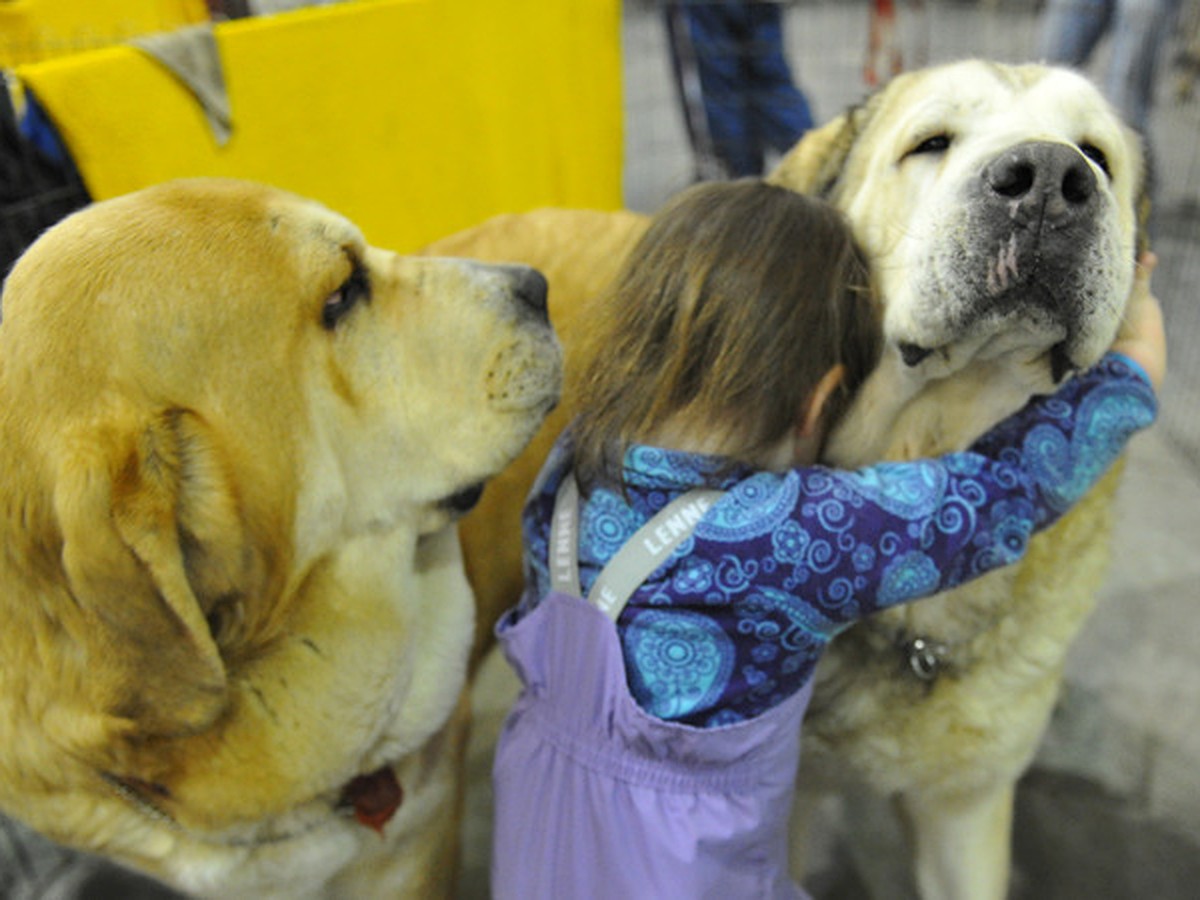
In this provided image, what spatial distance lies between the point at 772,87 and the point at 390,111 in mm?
1319

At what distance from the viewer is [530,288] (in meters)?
1.26

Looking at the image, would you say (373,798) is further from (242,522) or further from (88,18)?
(88,18)

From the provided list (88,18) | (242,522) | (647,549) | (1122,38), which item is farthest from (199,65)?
(1122,38)

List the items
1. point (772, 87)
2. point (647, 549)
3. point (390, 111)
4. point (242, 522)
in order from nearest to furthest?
point (242, 522) < point (647, 549) < point (390, 111) < point (772, 87)

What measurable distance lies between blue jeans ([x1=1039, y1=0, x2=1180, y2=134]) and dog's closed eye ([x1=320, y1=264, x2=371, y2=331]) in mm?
2289

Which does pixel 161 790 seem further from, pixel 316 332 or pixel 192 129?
pixel 192 129

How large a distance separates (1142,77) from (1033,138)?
213cm

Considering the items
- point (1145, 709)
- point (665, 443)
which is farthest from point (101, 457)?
point (1145, 709)

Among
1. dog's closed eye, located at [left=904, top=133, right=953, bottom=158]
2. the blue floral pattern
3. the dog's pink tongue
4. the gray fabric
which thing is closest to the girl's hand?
the blue floral pattern

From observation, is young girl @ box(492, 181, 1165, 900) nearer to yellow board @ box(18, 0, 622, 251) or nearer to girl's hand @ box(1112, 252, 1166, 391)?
girl's hand @ box(1112, 252, 1166, 391)

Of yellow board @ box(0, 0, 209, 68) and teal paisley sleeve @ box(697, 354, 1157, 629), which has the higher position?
yellow board @ box(0, 0, 209, 68)

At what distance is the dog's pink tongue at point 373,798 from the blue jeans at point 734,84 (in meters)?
2.24

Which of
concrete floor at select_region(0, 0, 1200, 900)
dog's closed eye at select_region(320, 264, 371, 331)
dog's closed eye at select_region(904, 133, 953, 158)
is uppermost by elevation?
dog's closed eye at select_region(904, 133, 953, 158)

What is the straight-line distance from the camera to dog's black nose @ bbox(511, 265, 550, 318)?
125 centimetres
